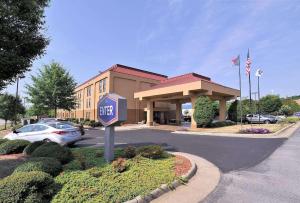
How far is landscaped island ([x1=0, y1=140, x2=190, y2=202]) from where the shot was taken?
4.47m

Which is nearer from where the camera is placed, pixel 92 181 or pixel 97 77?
pixel 92 181

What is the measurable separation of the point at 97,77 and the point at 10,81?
31.8 meters

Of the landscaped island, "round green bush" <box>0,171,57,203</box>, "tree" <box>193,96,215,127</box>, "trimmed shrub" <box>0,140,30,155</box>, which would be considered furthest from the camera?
"tree" <box>193,96,215,127</box>

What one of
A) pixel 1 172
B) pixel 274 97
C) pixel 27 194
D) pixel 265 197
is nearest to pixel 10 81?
pixel 1 172

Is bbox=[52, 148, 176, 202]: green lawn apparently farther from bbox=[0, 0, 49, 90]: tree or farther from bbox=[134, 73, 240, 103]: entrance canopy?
bbox=[134, 73, 240, 103]: entrance canopy

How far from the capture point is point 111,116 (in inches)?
305

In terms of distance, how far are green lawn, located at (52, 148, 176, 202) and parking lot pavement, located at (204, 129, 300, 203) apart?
4.80 ft

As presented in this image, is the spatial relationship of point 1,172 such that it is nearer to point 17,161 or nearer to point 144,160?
point 17,161

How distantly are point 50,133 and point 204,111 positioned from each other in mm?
17153

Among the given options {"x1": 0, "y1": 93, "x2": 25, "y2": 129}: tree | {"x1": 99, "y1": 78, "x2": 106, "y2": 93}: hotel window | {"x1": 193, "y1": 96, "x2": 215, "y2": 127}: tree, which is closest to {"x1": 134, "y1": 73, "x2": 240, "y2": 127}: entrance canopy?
{"x1": 193, "y1": 96, "x2": 215, "y2": 127}: tree

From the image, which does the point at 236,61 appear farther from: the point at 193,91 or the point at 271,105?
the point at 271,105

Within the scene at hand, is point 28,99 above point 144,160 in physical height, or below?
above

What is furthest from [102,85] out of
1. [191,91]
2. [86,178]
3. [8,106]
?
[86,178]

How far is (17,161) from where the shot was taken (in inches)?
322
